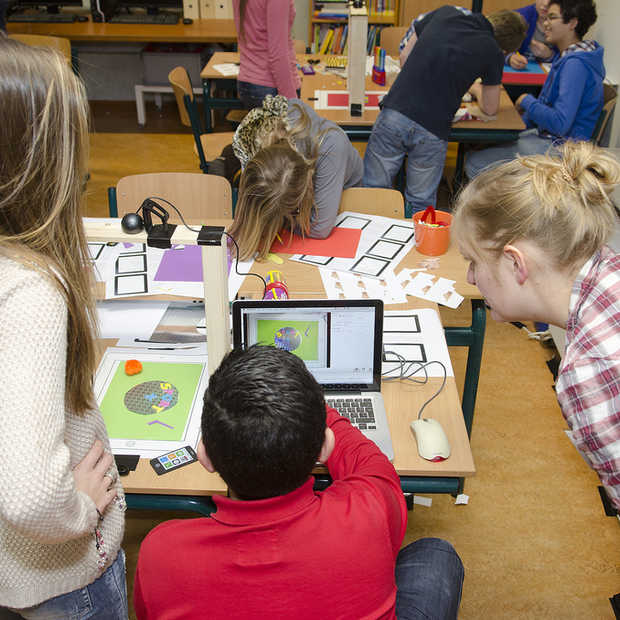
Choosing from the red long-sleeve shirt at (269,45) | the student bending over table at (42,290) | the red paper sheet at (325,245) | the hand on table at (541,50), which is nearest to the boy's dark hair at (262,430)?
the student bending over table at (42,290)

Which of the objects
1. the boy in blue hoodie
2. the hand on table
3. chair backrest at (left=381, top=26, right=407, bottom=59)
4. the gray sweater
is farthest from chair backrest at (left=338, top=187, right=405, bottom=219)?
chair backrest at (left=381, top=26, right=407, bottom=59)

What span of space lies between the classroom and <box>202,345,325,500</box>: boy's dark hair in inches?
0.6

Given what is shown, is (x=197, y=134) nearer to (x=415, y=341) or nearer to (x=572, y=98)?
(x=572, y=98)

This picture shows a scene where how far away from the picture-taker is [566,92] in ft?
10.8

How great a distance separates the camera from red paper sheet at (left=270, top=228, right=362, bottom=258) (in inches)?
87.6

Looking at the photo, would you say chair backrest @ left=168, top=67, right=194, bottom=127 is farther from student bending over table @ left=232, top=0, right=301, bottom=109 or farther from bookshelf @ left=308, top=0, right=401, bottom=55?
bookshelf @ left=308, top=0, right=401, bottom=55

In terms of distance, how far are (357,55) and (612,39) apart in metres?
2.27

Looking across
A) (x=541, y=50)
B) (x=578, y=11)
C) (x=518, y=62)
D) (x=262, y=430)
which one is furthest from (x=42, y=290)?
(x=541, y=50)

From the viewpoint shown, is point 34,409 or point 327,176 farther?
point 327,176

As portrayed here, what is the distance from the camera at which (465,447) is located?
56.5 inches

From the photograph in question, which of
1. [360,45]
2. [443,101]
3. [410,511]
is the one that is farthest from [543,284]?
[360,45]

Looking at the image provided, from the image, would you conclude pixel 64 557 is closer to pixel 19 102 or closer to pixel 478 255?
pixel 19 102

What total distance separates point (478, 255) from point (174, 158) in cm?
396

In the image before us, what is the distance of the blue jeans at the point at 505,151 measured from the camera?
3.55 meters
